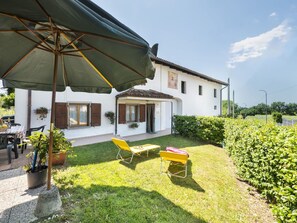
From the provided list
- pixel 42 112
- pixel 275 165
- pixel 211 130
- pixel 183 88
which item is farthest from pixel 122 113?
pixel 275 165

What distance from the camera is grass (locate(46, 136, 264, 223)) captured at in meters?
2.77

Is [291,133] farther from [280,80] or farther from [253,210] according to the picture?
[280,80]

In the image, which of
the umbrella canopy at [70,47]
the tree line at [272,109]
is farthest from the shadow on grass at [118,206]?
the tree line at [272,109]

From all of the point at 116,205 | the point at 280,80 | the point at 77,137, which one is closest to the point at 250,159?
the point at 116,205

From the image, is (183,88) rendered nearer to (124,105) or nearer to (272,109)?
(124,105)

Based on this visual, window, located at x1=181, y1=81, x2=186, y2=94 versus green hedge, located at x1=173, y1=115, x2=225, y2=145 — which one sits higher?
window, located at x1=181, y1=81, x2=186, y2=94

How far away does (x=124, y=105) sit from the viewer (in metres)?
10.8

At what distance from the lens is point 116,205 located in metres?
2.97

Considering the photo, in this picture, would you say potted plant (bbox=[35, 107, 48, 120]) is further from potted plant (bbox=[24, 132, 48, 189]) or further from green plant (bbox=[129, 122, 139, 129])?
green plant (bbox=[129, 122, 139, 129])

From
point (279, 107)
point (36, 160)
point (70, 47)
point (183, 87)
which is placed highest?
point (183, 87)

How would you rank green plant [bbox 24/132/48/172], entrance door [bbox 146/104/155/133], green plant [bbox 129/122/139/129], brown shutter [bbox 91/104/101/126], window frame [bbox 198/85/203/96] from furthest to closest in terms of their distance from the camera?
window frame [bbox 198/85/203/96] < entrance door [bbox 146/104/155/133] < green plant [bbox 129/122/139/129] < brown shutter [bbox 91/104/101/126] < green plant [bbox 24/132/48/172]

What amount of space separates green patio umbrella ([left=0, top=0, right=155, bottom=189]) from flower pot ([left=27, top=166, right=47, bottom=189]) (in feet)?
3.99

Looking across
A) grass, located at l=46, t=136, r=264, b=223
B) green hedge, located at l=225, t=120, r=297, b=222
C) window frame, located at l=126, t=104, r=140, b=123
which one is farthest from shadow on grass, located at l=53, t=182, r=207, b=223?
window frame, located at l=126, t=104, r=140, b=123

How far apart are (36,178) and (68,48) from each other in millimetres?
3030
